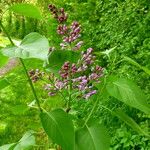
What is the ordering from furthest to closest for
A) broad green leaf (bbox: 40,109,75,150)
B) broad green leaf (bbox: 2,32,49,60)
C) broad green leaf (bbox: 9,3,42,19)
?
1. broad green leaf (bbox: 40,109,75,150)
2. broad green leaf (bbox: 9,3,42,19)
3. broad green leaf (bbox: 2,32,49,60)

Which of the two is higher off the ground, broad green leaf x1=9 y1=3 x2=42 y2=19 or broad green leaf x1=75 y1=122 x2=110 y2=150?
broad green leaf x1=9 y1=3 x2=42 y2=19

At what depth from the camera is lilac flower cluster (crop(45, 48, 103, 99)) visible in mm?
1603

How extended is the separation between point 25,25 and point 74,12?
12.1m

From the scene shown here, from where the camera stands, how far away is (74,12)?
828 centimetres

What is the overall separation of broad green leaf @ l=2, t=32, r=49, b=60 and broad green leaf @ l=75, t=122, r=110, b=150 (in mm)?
451

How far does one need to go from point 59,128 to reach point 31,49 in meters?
0.36

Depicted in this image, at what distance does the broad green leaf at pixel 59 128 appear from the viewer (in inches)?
59.8

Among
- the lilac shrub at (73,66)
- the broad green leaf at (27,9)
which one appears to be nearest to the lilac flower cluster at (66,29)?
the lilac shrub at (73,66)

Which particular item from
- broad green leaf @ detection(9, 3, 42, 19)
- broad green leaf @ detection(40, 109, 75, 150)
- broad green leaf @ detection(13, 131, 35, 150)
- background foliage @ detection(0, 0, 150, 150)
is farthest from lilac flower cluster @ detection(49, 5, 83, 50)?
background foliage @ detection(0, 0, 150, 150)

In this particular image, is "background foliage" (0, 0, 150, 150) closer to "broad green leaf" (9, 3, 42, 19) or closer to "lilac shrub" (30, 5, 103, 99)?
"lilac shrub" (30, 5, 103, 99)

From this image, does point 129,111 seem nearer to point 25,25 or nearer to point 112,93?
point 112,93

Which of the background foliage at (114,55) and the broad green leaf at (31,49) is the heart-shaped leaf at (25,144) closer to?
the broad green leaf at (31,49)

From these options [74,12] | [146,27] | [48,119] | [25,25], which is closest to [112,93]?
[48,119]

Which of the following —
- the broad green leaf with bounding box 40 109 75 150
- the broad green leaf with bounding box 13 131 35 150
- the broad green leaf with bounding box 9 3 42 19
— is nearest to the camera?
the broad green leaf with bounding box 9 3 42 19
